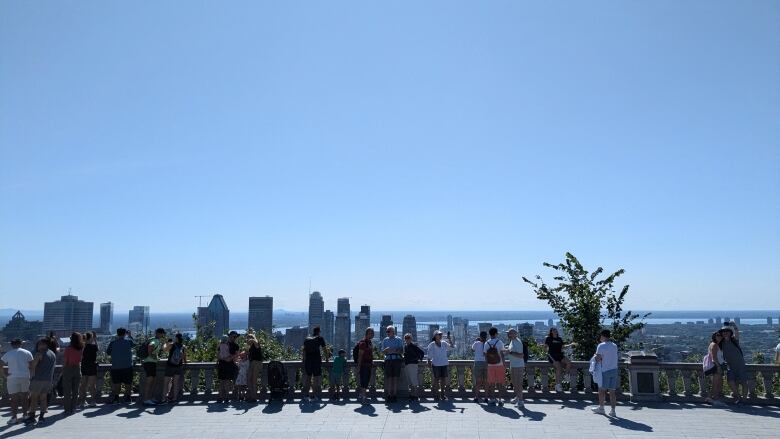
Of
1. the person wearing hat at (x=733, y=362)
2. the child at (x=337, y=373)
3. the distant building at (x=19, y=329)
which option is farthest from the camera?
the distant building at (x=19, y=329)

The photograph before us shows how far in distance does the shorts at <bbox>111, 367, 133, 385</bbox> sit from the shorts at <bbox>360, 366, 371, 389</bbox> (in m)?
5.03

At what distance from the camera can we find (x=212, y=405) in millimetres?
12062

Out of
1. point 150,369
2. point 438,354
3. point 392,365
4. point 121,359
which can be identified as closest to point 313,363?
point 392,365

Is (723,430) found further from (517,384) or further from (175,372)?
(175,372)

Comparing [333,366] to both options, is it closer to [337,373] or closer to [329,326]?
[337,373]

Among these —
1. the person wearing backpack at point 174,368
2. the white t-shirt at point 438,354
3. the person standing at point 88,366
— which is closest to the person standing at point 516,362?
the white t-shirt at point 438,354

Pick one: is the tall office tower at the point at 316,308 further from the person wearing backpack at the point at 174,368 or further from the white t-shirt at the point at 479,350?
the white t-shirt at the point at 479,350

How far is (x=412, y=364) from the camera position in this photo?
12320mm

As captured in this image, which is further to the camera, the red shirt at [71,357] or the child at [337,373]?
the child at [337,373]

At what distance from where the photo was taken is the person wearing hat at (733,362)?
37.1 feet

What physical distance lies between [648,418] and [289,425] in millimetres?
6530

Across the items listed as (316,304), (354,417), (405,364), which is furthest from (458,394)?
(316,304)

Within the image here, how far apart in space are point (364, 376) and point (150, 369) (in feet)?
15.2

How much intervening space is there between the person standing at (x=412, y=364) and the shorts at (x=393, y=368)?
0.89 ft
